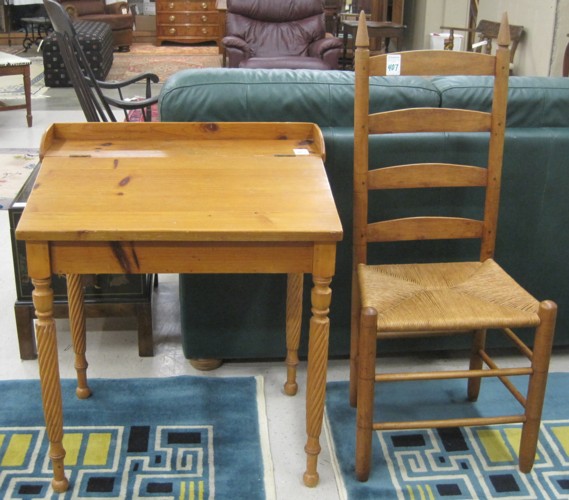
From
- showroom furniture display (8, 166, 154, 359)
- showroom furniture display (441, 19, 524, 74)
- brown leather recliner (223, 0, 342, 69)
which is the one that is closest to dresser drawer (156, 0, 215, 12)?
brown leather recliner (223, 0, 342, 69)

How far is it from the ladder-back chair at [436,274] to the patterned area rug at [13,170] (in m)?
2.49

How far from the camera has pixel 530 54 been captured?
6.91 metres

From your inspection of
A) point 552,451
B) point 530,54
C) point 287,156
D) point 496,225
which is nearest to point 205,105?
point 287,156

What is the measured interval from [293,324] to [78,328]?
2.18ft

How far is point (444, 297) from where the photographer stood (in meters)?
1.97

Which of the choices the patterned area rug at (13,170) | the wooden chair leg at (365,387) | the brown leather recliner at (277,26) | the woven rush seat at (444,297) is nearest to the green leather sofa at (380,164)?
the woven rush seat at (444,297)

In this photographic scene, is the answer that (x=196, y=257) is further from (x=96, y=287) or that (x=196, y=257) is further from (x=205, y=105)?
(x=96, y=287)

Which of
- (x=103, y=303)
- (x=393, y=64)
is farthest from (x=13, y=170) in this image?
(x=393, y=64)

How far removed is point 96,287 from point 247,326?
0.54 meters

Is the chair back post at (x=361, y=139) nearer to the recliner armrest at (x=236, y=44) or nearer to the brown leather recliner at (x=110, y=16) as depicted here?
the recliner armrest at (x=236, y=44)

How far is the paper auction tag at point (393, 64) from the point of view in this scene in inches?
81.4

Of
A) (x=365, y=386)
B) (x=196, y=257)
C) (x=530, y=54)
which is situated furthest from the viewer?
(x=530, y=54)

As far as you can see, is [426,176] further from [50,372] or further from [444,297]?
[50,372]

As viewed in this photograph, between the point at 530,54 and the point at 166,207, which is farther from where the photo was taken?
the point at 530,54
